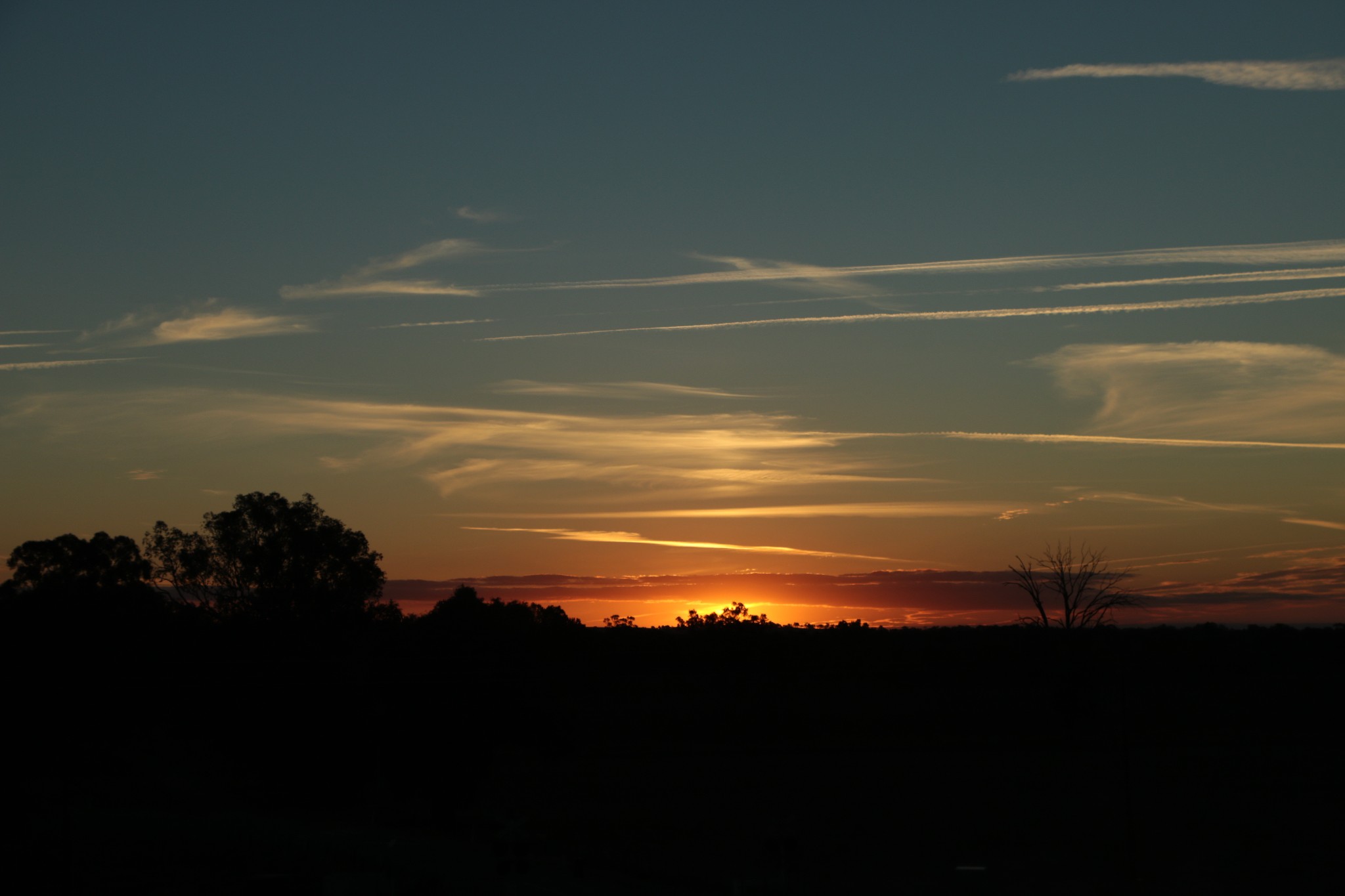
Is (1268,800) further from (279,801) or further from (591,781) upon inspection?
(279,801)

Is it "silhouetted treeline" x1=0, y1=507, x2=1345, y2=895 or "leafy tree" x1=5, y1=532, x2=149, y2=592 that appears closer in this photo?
"silhouetted treeline" x1=0, y1=507, x2=1345, y2=895

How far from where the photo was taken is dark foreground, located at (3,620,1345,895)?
3553cm

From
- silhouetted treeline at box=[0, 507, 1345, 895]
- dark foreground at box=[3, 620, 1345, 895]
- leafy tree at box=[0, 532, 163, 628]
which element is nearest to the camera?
dark foreground at box=[3, 620, 1345, 895]

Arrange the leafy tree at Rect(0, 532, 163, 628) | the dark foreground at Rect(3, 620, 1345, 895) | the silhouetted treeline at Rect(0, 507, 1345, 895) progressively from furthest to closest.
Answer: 1. the leafy tree at Rect(0, 532, 163, 628)
2. the silhouetted treeline at Rect(0, 507, 1345, 895)
3. the dark foreground at Rect(3, 620, 1345, 895)

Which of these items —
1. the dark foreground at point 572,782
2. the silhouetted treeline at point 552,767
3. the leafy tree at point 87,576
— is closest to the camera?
the dark foreground at point 572,782

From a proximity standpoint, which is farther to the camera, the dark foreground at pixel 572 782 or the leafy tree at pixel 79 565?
the leafy tree at pixel 79 565

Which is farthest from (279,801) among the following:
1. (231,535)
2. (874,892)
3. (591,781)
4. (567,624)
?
(567,624)

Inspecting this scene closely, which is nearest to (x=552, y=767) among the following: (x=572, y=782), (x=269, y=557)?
(x=572, y=782)

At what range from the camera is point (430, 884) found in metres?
30.7

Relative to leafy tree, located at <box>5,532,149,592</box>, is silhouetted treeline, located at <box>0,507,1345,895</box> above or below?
below

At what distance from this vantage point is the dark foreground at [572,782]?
117ft

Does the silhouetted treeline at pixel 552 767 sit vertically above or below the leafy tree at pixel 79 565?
below

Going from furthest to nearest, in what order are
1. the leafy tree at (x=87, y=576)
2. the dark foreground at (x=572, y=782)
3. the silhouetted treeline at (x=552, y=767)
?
the leafy tree at (x=87, y=576) < the silhouetted treeline at (x=552, y=767) < the dark foreground at (x=572, y=782)

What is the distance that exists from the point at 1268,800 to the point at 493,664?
1607 inches
